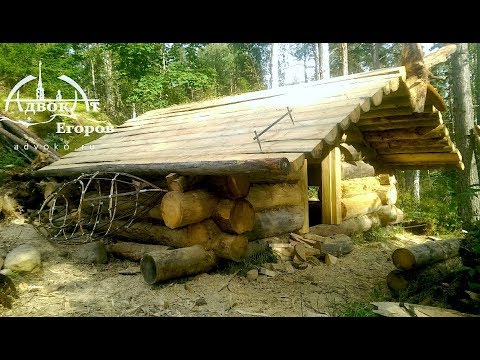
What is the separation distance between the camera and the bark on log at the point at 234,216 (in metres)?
4.31

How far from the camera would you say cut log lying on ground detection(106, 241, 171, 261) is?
4818mm

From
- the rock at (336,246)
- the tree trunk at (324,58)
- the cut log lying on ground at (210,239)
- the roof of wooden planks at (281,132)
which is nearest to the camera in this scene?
the roof of wooden planks at (281,132)

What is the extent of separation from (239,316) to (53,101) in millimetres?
3340

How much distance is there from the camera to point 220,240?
4.40m

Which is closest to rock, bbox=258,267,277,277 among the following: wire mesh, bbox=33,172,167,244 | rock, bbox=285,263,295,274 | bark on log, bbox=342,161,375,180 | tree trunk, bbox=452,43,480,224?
rock, bbox=285,263,295,274

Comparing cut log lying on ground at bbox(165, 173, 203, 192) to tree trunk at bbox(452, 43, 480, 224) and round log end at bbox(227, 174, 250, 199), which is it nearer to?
round log end at bbox(227, 174, 250, 199)

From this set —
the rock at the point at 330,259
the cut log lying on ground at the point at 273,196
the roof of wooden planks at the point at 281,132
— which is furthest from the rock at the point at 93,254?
the rock at the point at 330,259

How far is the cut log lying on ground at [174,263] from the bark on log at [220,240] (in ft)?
0.58

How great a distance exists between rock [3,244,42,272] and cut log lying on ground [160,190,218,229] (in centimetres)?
179

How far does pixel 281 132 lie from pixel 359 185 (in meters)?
3.87

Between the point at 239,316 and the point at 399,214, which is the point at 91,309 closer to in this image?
the point at 239,316

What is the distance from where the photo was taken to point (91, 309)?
3520 millimetres

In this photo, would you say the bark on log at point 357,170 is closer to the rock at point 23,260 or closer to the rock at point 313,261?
the rock at point 313,261
